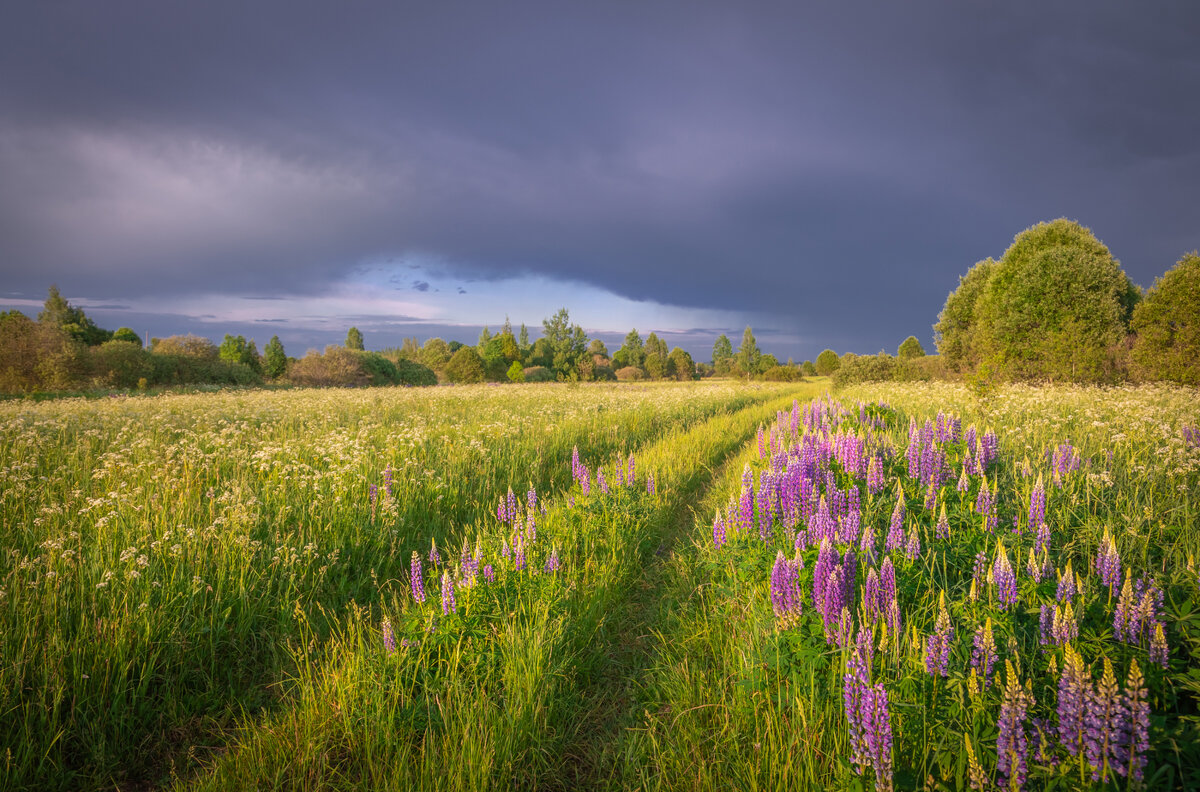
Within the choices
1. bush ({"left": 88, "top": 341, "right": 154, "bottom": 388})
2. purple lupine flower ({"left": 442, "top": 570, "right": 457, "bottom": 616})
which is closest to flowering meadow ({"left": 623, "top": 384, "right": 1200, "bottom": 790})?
purple lupine flower ({"left": 442, "top": 570, "right": 457, "bottom": 616})

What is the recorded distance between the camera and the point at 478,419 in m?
12.3

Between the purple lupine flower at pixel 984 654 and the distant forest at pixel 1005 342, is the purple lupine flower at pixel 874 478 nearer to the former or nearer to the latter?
the purple lupine flower at pixel 984 654

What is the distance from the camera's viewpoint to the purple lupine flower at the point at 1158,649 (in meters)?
1.85

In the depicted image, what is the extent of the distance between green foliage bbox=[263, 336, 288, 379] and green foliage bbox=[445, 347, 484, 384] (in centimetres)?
1798

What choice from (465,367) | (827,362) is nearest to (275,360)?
(465,367)

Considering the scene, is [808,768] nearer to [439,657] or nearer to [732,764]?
[732,764]

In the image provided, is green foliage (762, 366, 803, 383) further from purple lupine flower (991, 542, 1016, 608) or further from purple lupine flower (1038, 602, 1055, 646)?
purple lupine flower (1038, 602, 1055, 646)

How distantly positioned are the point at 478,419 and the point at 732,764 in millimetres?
10731

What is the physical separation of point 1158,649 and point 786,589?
1.49 metres

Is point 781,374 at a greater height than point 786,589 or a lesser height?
greater

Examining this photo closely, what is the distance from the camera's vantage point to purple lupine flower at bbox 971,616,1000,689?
2.03 meters

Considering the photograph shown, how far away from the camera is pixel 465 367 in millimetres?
57406

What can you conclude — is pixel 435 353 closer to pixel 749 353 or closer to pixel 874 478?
pixel 749 353

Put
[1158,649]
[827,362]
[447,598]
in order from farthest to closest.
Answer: [827,362], [447,598], [1158,649]
